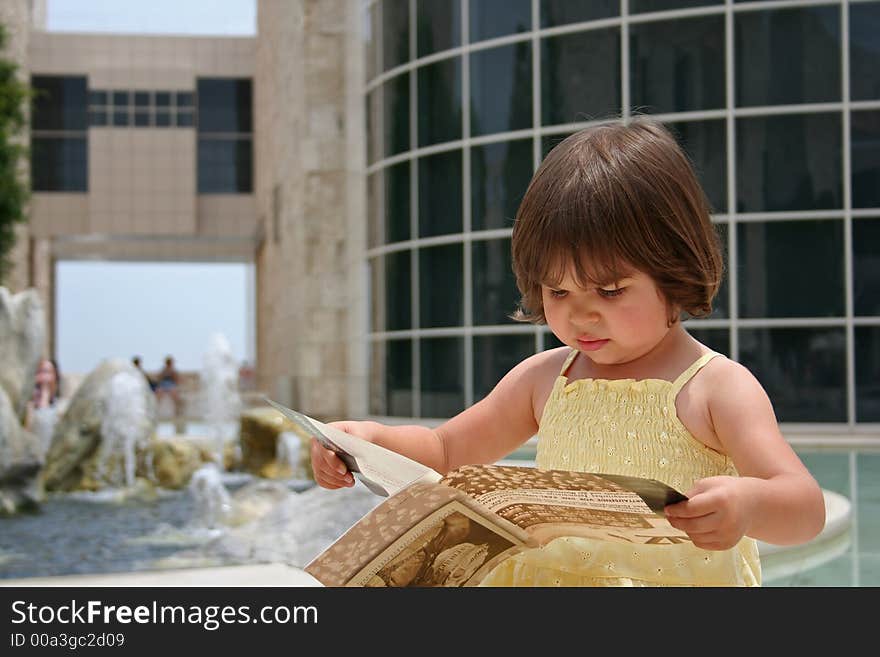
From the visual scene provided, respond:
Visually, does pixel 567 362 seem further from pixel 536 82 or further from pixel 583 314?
pixel 536 82

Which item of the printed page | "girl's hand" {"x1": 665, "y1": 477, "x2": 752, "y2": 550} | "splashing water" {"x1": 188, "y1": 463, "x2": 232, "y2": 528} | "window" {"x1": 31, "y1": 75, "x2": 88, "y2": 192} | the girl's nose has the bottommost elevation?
"splashing water" {"x1": 188, "y1": 463, "x2": 232, "y2": 528}

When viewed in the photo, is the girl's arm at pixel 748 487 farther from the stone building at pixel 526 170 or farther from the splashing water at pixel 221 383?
the splashing water at pixel 221 383

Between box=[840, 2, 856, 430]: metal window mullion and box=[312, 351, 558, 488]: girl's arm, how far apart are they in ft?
34.8

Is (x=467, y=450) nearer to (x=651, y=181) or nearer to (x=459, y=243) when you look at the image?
(x=651, y=181)

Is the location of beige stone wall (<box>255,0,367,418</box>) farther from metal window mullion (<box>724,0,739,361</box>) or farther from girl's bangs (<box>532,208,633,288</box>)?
girl's bangs (<box>532,208,633,288</box>)

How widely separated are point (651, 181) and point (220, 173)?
113 ft

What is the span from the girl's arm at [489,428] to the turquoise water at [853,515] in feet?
11.1

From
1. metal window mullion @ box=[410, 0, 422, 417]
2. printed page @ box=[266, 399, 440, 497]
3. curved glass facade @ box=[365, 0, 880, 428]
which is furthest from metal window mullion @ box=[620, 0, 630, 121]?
printed page @ box=[266, 399, 440, 497]

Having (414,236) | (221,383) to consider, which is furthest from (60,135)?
(414,236)

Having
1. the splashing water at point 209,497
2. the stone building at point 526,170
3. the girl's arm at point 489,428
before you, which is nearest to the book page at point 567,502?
the girl's arm at point 489,428

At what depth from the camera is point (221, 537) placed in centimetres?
763

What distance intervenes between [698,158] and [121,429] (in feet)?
22.9

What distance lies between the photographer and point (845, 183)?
1182cm

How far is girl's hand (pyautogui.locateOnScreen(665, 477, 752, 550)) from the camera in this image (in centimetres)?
120
